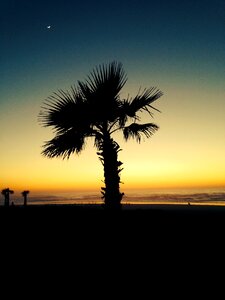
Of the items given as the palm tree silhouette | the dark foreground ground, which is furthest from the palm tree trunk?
the palm tree silhouette

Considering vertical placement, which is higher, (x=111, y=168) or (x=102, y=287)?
(x=111, y=168)

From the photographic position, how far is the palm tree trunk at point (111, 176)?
1018 centimetres

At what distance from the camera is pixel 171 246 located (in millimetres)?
6250

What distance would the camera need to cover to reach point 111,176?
10.3 meters

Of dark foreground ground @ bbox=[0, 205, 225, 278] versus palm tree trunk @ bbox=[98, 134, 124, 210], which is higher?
palm tree trunk @ bbox=[98, 134, 124, 210]

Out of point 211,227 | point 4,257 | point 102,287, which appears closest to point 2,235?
point 4,257

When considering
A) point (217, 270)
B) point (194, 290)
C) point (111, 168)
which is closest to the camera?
point (194, 290)

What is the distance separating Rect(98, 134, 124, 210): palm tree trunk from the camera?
10180 mm

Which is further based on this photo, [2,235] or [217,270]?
[2,235]

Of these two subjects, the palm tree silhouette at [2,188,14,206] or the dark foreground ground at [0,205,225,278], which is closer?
the dark foreground ground at [0,205,225,278]

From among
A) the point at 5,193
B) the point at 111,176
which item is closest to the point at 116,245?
the point at 111,176

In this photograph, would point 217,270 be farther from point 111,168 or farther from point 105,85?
point 105,85

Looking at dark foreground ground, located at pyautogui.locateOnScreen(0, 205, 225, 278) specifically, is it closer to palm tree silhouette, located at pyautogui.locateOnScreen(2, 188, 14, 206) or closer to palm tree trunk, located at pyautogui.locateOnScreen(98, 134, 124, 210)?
palm tree trunk, located at pyautogui.locateOnScreen(98, 134, 124, 210)

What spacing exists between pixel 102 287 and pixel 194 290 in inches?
51.2
